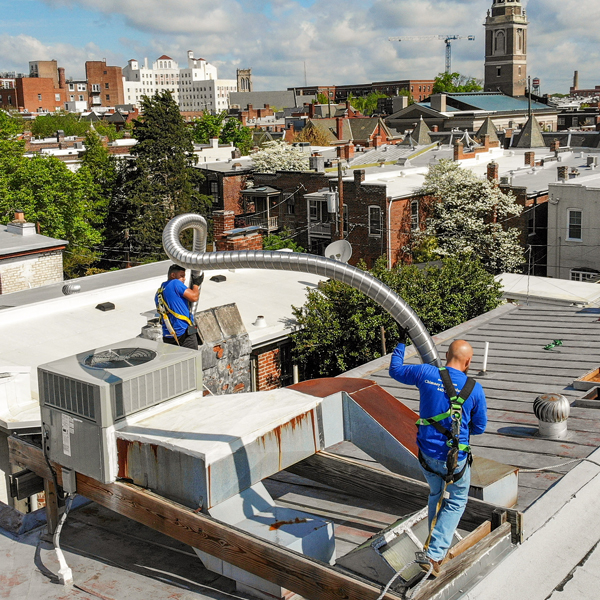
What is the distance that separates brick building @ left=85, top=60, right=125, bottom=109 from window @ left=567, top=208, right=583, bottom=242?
158m

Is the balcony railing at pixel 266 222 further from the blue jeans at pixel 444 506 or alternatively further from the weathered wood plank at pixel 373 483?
the blue jeans at pixel 444 506

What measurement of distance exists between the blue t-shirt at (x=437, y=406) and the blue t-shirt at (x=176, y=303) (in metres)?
4.00

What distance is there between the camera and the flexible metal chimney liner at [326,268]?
5195 millimetres

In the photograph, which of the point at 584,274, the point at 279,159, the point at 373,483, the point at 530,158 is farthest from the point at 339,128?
the point at 373,483

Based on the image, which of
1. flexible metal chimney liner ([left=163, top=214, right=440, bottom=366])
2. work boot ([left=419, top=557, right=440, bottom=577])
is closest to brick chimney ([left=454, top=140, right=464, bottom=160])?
flexible metal chimney liner ([left=163, top=214, right=440, bottom=366])

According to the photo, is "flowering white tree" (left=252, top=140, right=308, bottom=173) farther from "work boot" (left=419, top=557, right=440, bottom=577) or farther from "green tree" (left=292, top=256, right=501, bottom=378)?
"work boot" (left=419, top=557, right=440, bottom=577)

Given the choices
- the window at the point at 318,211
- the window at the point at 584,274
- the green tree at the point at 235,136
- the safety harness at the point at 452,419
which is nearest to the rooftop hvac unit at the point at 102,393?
the safety harness at the point at 452,419

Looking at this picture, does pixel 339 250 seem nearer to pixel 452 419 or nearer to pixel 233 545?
pixel 452 419

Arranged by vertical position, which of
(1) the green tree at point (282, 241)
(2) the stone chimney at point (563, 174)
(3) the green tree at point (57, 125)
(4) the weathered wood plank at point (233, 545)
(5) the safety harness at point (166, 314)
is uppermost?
(3) the green tree at point (57, 125)

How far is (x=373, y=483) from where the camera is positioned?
5859 millimetres

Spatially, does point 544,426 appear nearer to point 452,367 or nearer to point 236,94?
point 452,367

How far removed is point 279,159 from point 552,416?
47516 mm

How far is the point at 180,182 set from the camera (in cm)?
4788

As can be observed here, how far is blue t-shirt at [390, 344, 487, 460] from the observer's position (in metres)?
4.82
